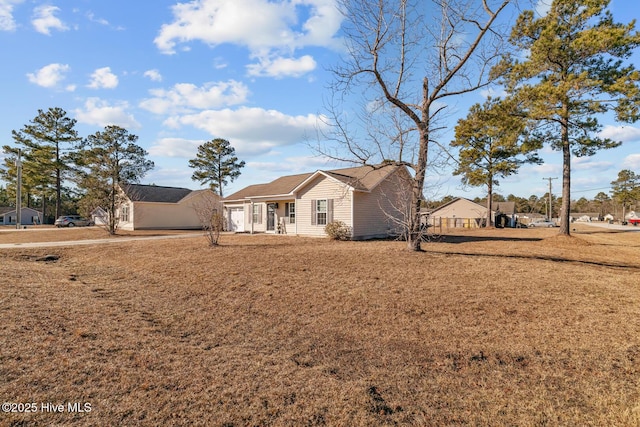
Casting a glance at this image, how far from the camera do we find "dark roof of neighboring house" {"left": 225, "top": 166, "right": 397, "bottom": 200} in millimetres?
17941

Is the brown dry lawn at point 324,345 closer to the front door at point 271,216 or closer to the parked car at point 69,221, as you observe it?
the front door at point 271,216

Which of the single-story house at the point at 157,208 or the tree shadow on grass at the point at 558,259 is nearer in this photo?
the tree shadow on grass at the point at 558,259

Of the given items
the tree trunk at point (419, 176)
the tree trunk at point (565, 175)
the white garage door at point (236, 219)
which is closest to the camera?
the tree trunk at point (419, 176)

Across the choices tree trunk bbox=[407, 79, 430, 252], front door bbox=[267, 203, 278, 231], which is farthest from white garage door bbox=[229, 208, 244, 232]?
tree trunk bbox=[407, 79, 430, 252]

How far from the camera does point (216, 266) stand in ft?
32.5

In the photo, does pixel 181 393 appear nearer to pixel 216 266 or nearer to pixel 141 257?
pixel 216 266

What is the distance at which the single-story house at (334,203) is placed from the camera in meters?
17.5

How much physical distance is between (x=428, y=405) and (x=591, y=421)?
148 cm

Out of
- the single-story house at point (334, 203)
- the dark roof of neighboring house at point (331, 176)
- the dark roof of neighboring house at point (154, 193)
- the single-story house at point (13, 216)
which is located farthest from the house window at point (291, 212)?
the single-story house at point (13, 216)

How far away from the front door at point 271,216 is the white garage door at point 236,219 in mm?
3567

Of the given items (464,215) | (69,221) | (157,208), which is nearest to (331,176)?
(157,208)

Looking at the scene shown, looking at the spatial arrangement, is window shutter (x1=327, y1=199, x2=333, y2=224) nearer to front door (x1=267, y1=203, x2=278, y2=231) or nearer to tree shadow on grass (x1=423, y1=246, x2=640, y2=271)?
front door (x1=267, y1=203, x2=278, y2=231)

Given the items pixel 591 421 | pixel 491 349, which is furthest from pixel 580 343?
pixel 591 421

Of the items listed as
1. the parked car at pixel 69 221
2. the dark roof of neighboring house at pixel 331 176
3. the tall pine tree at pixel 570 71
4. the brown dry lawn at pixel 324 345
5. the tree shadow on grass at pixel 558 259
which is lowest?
the brown dry lawn at pixel 324 345
